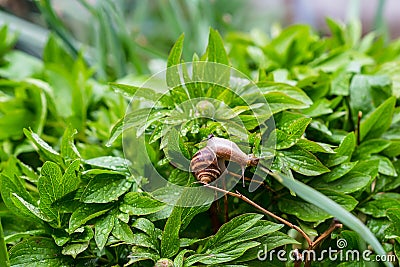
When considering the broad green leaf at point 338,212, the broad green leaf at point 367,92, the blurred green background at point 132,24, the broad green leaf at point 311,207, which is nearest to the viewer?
the broad green leaf at point 338,212

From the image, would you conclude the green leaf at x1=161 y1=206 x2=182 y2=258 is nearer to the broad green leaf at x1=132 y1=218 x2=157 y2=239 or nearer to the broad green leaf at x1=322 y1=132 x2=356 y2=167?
the broad green leaf at x1=132 y1=218 x2=157 y2=239

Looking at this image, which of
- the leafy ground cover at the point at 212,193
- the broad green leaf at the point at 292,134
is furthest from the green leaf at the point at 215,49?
the broad green leaf at the point at 292,134

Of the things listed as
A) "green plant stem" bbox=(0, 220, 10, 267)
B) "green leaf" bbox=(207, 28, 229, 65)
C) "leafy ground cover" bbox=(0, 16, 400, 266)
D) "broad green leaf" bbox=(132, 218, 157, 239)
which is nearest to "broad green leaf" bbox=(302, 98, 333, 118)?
"leafy ground cover" bbox=(0, 16, 400, 266)

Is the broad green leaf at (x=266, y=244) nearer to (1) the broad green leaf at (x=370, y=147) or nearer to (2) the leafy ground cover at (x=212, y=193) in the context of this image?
(2) the leafy ground cover at (x=212, y=193)

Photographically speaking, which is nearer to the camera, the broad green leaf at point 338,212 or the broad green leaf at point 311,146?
the broad green leaf at point 338,212

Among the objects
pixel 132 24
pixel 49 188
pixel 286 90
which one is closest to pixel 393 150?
pixel 286 90

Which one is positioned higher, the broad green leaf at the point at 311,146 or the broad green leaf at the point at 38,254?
the broad green leaf at the point at 311,146

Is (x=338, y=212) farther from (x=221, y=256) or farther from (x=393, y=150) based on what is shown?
(x=393, y=150)

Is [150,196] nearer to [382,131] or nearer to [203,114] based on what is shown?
[203,114]
